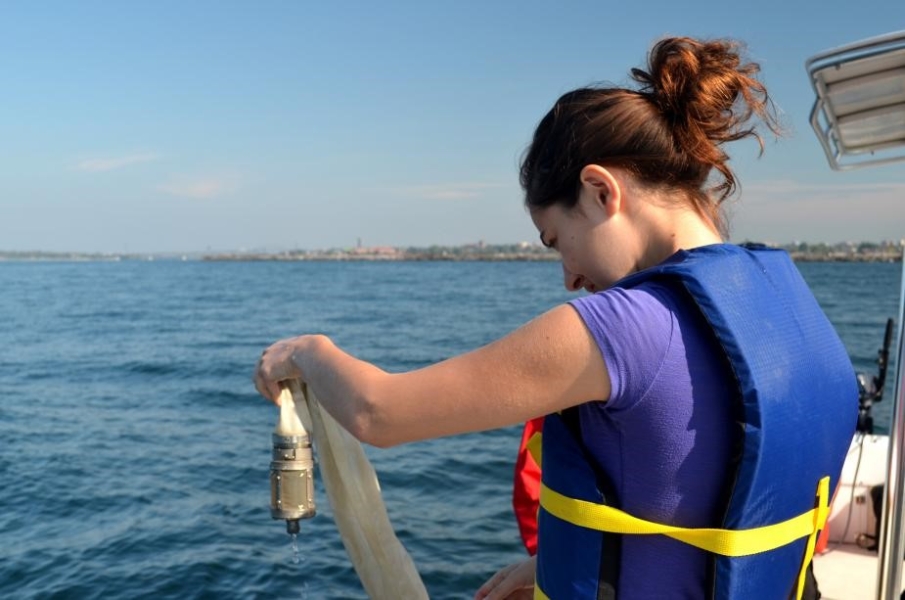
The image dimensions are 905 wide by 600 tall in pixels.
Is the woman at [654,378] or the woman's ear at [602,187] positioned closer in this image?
the woman at [654,378]

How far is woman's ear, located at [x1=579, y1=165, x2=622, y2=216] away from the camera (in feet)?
5.59

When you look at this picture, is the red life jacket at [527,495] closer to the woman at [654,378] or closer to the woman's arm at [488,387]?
the woman at [654,378]

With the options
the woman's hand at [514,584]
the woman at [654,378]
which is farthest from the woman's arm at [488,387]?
the woman's hand at [514,584]

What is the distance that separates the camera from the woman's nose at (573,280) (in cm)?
193

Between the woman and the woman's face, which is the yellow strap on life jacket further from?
the woman's face

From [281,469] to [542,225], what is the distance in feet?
3.45

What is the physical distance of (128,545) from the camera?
9.38 metres

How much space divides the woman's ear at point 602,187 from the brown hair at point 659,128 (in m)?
0.03

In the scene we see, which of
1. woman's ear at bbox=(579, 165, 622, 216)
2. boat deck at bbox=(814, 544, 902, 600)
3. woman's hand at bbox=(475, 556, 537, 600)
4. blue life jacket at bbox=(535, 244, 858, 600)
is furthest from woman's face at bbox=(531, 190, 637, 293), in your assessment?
boat deck at bbox=(814, 544, 902, 600)

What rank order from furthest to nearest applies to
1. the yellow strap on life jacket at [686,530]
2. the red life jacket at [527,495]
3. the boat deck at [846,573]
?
the boat deck at [846,573]
the red life jacket at [527,495]
the yellow strap on life jacket at [686,530]

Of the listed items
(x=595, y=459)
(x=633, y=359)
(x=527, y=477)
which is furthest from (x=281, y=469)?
(x=527, y=477)

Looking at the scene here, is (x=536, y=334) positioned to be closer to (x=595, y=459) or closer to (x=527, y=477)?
(x=595, y=459)

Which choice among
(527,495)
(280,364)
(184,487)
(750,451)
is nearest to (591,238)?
(750,451)

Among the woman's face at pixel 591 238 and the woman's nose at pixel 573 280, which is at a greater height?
the woman's face at pixel 591 238
